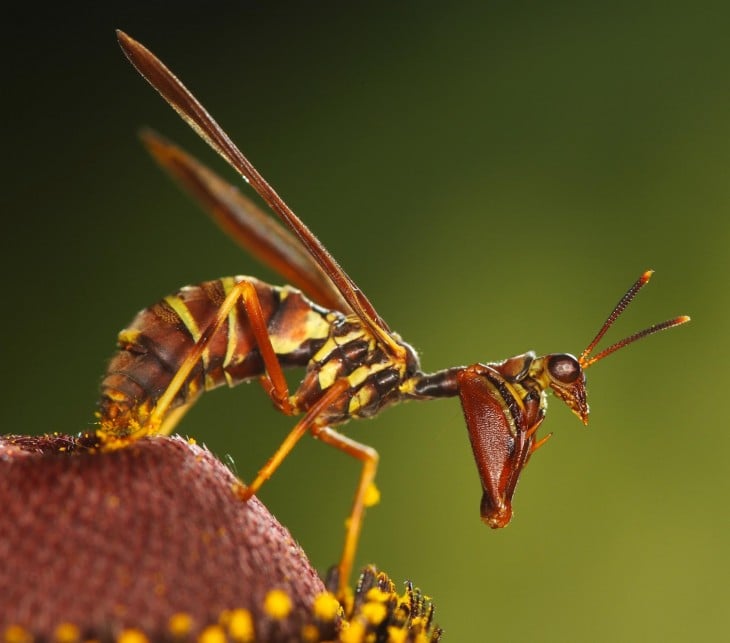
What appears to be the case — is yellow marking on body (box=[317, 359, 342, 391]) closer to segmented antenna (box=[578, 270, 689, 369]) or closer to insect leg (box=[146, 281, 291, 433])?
insect leg (box=[146, 281, 291, 433])

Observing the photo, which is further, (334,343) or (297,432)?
(334,343)

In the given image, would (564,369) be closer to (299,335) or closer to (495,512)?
(495,512)

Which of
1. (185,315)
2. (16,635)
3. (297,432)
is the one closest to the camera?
(16,635)

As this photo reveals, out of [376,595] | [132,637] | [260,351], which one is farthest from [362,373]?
[132,637]

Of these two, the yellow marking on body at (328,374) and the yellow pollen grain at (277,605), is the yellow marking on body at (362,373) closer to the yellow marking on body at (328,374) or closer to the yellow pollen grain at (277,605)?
the yellow marking on body at (328,374)

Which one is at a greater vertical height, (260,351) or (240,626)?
(260,351)

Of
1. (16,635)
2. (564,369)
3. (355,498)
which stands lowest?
(16,635)

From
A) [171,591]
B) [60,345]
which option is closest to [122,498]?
[171,591]
